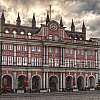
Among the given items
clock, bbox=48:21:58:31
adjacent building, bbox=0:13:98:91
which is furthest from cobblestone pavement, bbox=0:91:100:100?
clock, bbox=48:21:58:31

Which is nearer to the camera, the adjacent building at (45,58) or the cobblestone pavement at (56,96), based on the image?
the cobblestone pavement at (56,96)

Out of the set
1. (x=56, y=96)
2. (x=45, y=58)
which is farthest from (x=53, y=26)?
(x=56, y=96)

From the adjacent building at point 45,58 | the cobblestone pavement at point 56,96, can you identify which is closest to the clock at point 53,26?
the adjacent building at point 45,58

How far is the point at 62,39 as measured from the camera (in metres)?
77.3

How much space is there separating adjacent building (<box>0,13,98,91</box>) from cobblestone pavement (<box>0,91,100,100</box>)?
7681 millimetres

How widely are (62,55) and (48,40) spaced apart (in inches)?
194

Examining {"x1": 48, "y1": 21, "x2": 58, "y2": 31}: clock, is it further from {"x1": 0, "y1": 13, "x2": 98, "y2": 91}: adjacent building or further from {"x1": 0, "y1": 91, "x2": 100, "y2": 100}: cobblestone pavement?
{"x1": 0, "y1": 91, "x2": 100, "y2": 100}: cobblestone pavement

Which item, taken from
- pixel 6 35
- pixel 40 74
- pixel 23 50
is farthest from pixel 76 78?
pixel 6 35

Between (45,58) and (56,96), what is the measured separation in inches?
599

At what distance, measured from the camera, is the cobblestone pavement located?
5452 cm

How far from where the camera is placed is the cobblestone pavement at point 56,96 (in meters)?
54.5

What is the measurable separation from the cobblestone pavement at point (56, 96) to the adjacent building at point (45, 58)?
7681 mm

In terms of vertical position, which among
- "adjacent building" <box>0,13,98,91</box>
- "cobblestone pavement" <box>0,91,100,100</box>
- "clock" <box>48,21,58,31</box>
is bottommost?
"cobblestone pavement" <box>0,91,100,100</box>

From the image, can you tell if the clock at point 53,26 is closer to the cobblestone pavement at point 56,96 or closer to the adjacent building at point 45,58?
the adjacent building at point 45,58
